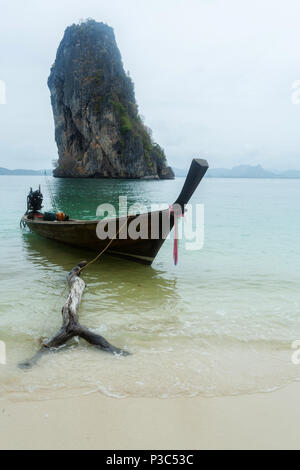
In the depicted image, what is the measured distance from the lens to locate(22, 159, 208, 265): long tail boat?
20.5 feet

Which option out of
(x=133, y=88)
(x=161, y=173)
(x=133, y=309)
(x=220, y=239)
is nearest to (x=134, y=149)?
(x=161, y=173)

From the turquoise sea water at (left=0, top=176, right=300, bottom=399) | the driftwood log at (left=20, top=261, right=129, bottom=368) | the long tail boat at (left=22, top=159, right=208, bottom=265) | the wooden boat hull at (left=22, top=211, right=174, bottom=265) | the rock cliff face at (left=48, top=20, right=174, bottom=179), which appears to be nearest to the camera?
the turquoise sea water at (left=0, top=176, right=300, bottom=399)

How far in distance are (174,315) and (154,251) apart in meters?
2.76

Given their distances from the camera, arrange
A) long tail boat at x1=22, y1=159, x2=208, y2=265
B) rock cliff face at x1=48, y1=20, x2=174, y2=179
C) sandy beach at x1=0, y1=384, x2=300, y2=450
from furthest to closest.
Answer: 1. rock cliff face at x1=48, y1=20, x2=174, y2=179
2. long tail boat at x1=22, y1=159, x2=208, y2=265
3. sandy beach at x1=0, y1=384, x2=300, y2=450

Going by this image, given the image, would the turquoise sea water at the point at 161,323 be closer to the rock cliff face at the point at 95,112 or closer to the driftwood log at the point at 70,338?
the driftwood log at the point at 70,338

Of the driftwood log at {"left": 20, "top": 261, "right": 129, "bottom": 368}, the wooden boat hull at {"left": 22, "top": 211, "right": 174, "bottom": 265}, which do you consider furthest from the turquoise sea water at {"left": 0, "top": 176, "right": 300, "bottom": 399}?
the wooden boat hull at {"left": 22, "top": 211, "right": 174, "bottom": 265}

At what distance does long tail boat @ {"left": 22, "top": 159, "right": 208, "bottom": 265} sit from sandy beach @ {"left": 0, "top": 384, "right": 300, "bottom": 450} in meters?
3.97

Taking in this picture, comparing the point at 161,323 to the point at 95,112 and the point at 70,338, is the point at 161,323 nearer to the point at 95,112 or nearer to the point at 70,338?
the point at 70,338

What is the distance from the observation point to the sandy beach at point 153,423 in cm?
242

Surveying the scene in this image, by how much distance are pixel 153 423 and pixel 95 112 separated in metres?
85.4

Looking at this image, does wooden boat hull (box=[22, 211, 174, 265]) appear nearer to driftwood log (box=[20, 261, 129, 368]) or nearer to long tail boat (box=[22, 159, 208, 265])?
long tail boat (box=[22, 159, 208, 265])

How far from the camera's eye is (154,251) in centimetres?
774

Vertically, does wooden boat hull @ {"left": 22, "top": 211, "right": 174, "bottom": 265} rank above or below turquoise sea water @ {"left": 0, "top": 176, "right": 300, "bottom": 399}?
above

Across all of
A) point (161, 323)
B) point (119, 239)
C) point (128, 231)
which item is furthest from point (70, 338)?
point (119, 239)
